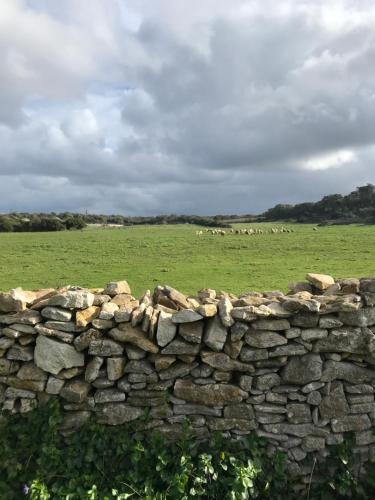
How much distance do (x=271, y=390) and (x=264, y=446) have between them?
84cm

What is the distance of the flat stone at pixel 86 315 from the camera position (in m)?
6.29

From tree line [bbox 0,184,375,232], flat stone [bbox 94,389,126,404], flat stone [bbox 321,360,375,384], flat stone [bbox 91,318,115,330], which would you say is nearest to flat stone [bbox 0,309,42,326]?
flat stone [bbox 91,318,115,330]

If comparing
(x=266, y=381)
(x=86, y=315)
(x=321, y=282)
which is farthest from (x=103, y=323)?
(x=321, y=282)

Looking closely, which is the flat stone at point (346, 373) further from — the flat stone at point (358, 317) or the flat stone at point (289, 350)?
the flat stone at point (358, 317)

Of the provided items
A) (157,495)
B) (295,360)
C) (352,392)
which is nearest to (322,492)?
(352,392)

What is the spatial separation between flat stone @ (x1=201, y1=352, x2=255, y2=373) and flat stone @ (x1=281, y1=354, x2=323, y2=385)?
545 millimetres

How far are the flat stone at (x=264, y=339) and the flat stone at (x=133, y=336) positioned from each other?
137 centimetres

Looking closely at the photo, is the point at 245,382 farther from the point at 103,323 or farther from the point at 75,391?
the point at 75,391

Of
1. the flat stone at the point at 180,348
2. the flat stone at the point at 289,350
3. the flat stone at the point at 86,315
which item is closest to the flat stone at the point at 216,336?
the flat stone at the point at 180,348

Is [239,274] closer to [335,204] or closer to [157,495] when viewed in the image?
[157,495]

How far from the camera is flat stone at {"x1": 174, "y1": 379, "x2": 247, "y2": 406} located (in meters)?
6.24

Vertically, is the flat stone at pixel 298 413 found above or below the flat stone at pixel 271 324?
below

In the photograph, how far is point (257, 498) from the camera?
6.06m

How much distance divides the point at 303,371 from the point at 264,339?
0.78 meters
